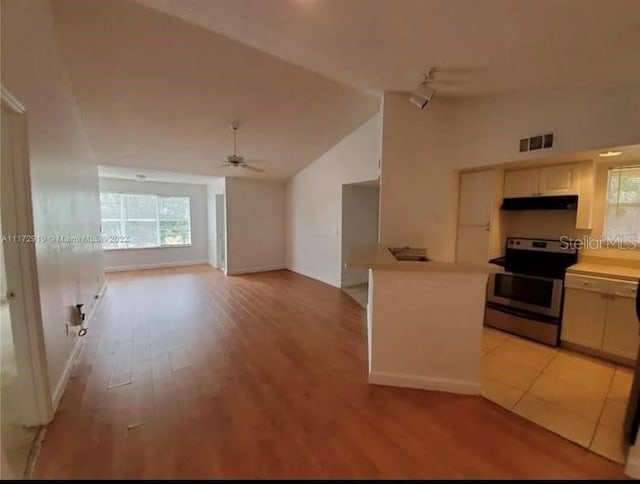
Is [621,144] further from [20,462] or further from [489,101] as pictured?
[20,462]

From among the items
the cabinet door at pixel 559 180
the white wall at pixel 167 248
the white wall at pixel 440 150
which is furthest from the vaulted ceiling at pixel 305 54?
the white wall at pixel 167 248

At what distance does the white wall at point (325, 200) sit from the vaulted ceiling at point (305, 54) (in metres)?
0.61

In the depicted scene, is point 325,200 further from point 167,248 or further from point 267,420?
point 167,248

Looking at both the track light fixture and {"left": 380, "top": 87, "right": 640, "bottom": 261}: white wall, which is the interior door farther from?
the track light fixture

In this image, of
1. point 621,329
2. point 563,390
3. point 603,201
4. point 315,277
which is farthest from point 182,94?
point 621,329

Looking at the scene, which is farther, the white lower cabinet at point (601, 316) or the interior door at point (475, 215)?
the interior door at point (475, 215)

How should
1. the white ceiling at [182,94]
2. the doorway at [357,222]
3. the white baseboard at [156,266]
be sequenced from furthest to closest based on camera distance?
1. the white baseboard at [156,266]
2. the doorway at [357,222]
3. the white ceiling at [182,94]

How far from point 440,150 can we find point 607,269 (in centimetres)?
206

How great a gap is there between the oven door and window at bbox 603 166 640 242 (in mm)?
860

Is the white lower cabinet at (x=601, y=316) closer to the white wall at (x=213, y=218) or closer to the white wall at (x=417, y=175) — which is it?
the white wall at (x=417, y=175)

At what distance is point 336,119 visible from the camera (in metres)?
4.36

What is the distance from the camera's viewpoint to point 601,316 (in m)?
2.72

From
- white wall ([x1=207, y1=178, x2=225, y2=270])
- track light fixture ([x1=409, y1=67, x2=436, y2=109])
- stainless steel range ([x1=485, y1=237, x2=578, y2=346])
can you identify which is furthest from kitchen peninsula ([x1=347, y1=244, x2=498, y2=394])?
white wall ([x1=207, y1=178, x2=225, y2=270])

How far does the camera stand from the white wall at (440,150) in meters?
2.92
